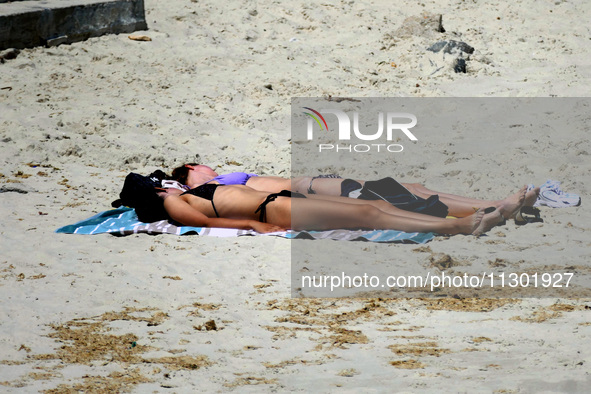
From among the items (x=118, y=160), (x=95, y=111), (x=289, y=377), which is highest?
(x=95, y=111)

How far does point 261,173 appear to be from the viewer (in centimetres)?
561

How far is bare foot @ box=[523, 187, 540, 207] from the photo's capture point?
4.43 m

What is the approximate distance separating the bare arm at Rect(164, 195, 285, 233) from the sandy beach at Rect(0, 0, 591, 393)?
12 cm

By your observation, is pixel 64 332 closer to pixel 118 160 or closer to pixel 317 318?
pixel 317 318

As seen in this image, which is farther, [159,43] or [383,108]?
[159,43]

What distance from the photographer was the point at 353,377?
2.47 m

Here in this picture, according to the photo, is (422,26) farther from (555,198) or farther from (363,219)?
(363,219)

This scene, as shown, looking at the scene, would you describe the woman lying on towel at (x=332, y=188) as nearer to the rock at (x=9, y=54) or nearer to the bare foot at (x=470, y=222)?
the bare foot at (x=470, y=222)

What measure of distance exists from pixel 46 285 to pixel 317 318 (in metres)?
1.41

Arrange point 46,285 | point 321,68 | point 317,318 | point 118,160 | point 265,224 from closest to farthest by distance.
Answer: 1. point 317,318
2. point 46,285
3. point 265,224
4. point 118,160
5. point 321,68

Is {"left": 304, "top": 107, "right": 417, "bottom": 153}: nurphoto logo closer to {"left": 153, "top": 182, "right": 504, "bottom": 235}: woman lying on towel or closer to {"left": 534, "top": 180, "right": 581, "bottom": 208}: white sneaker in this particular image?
{"left": 534, "top": 180, "right": 581, "bottom": 208}: white sneaker

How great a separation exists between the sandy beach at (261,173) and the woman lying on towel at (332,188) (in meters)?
0.18

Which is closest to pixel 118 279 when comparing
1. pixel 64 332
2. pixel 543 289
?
pixel 64 332

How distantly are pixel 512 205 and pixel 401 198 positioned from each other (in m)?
0.70
